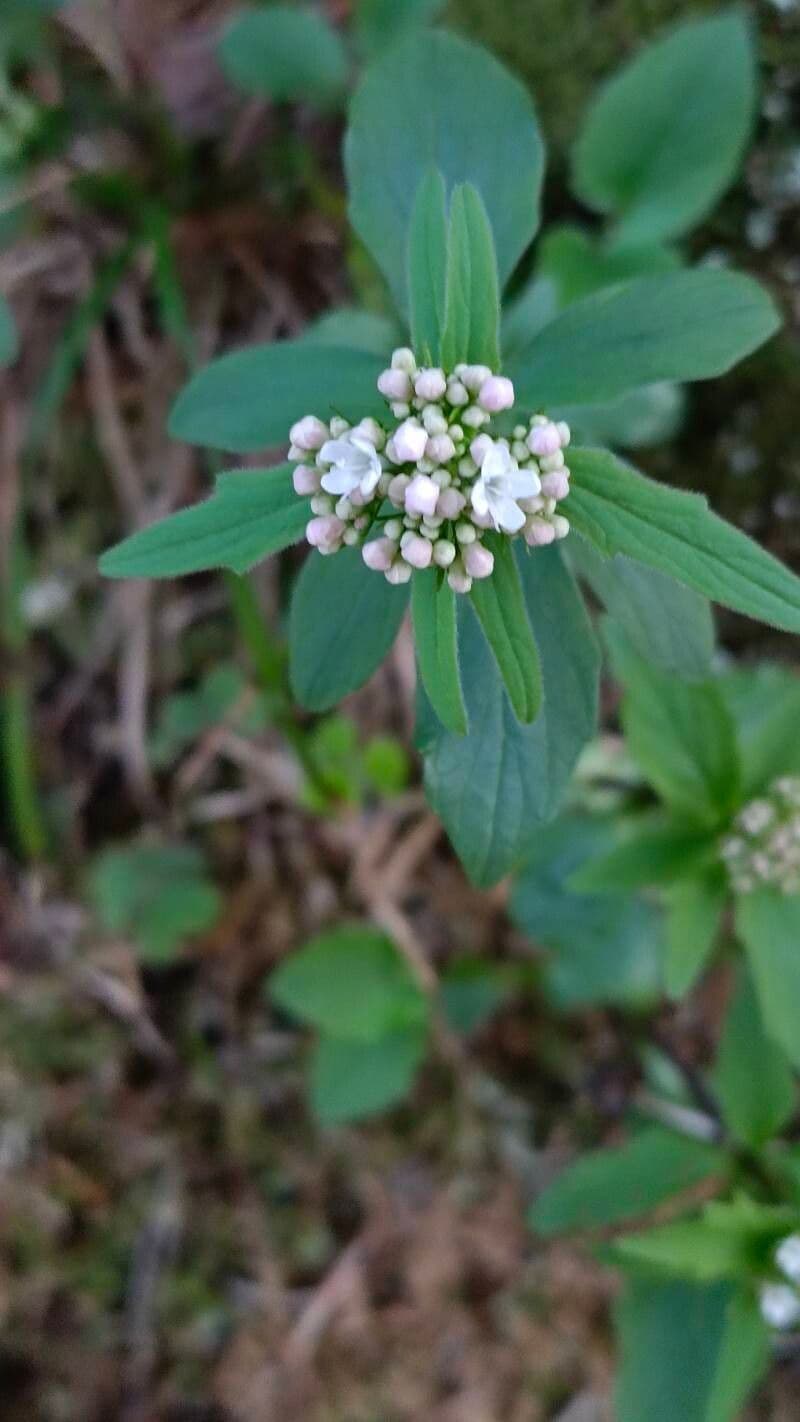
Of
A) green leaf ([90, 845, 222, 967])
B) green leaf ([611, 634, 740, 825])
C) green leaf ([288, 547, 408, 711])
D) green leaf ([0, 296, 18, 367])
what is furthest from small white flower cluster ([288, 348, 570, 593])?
green leaf ([90, 845, 222, 967])

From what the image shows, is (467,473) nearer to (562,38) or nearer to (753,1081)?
(753,1081)

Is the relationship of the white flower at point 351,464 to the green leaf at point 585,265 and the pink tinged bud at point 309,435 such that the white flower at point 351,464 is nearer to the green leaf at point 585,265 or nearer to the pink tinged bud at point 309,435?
the pink tinged bud at point 309,435

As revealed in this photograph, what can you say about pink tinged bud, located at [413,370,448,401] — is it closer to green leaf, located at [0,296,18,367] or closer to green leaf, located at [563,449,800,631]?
green leaf, located at [563,449,800,631]

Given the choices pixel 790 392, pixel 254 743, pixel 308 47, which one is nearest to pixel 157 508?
pixel 254 743

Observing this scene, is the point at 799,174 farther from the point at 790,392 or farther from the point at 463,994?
the point at 463,994

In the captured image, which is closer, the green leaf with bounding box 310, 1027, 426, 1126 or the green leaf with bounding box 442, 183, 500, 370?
the green leaf with bounding box 442, 183, 500, 370

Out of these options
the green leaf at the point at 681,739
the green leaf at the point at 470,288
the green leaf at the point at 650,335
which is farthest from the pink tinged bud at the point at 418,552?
the green leaf at the point at 681,739

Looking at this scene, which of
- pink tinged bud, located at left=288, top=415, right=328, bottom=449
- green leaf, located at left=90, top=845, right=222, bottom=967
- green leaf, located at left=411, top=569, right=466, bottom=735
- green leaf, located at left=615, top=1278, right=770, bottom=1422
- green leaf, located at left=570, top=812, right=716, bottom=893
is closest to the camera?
green leaf, located at left=411, top=569, right=466, bottom=735

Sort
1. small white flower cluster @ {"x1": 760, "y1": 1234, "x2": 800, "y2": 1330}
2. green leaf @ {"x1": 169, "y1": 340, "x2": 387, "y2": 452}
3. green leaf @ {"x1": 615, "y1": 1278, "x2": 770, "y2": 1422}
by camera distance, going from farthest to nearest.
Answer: green leaf @ {"x1": 615, "y1": 1278, "x2": 770, "y2": 1422} → small white flower cluster @ {"x1": 760, "y1": 1234, "x2": 800, "y2": 1330} → green leaf @ {"x1": 169, "y1": 340, "x2": 387, "y2": 452}
